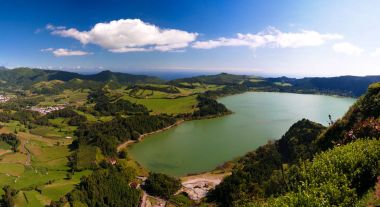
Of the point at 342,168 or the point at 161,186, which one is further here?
the point at 161,186

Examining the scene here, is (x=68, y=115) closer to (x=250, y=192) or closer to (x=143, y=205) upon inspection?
(x=143, y=205)

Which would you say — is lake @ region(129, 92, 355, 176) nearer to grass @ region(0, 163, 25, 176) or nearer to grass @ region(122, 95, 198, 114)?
grass @ region(122, 95, 198, 114)

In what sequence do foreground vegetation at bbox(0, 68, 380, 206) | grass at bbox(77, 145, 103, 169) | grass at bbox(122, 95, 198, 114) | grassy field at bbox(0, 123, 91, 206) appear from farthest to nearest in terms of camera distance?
1. grass at bbox(122, 95, 198, 114)
2. grass at bbox(77, 145, 103, 169)
3. grassy field at bbox(0, 123, 91, 206)
4. foreground vegetation at bbox(0, 68, 380, 206)

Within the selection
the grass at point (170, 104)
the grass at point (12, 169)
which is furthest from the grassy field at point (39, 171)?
the grass at point (170, 104)

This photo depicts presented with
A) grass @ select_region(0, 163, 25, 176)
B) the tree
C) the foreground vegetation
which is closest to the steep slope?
the foreground vegetation

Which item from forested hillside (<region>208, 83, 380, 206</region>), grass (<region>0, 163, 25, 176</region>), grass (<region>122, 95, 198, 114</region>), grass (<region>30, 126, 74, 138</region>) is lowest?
grass (<region>0, 163, 25, 176</region>)

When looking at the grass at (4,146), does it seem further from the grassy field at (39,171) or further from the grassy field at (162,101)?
the grassy field at (162,101)

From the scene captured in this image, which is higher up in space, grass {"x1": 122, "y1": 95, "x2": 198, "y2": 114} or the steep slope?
grass {"x1": 122, "y1": 95, "x2": 198, "y2": 114}

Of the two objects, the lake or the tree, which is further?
the lake

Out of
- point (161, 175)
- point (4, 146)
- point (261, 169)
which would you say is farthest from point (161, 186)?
point (4, 146)

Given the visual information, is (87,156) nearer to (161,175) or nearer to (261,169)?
(161,175)

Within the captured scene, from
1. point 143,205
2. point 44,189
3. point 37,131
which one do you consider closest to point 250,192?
point 143,205
